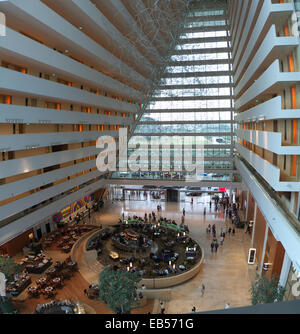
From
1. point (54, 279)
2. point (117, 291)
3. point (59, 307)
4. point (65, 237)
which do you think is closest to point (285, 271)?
point (117, 291)

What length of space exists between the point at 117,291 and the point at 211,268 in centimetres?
830

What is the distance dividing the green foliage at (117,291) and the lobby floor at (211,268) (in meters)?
2.75

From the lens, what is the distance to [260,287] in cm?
1156

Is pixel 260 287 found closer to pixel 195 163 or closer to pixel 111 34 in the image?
pixel 111 34

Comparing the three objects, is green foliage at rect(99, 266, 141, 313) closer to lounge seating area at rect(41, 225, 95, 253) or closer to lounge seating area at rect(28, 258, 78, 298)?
lounge seating area at rect(28, 258, 78, 298)

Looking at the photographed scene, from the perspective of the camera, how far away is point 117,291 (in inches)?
504

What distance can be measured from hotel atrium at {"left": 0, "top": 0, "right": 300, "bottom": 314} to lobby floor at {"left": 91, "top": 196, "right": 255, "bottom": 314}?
0.11 m

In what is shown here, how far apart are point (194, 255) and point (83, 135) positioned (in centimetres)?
1286

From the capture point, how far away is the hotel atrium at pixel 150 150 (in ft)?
42.3

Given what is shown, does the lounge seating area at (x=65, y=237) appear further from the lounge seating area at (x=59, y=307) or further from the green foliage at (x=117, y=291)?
the green foliage at (x=117, y=291)

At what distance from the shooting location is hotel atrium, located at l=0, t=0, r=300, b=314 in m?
12.9

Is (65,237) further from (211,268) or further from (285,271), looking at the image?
(285,271)

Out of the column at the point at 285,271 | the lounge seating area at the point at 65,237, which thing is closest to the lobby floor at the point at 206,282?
the lounge seating area at the point at 65,237

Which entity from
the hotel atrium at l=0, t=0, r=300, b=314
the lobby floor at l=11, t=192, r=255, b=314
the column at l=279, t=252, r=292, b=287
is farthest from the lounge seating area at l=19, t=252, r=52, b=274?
the column at l=279, t=252, r=292, b=287
